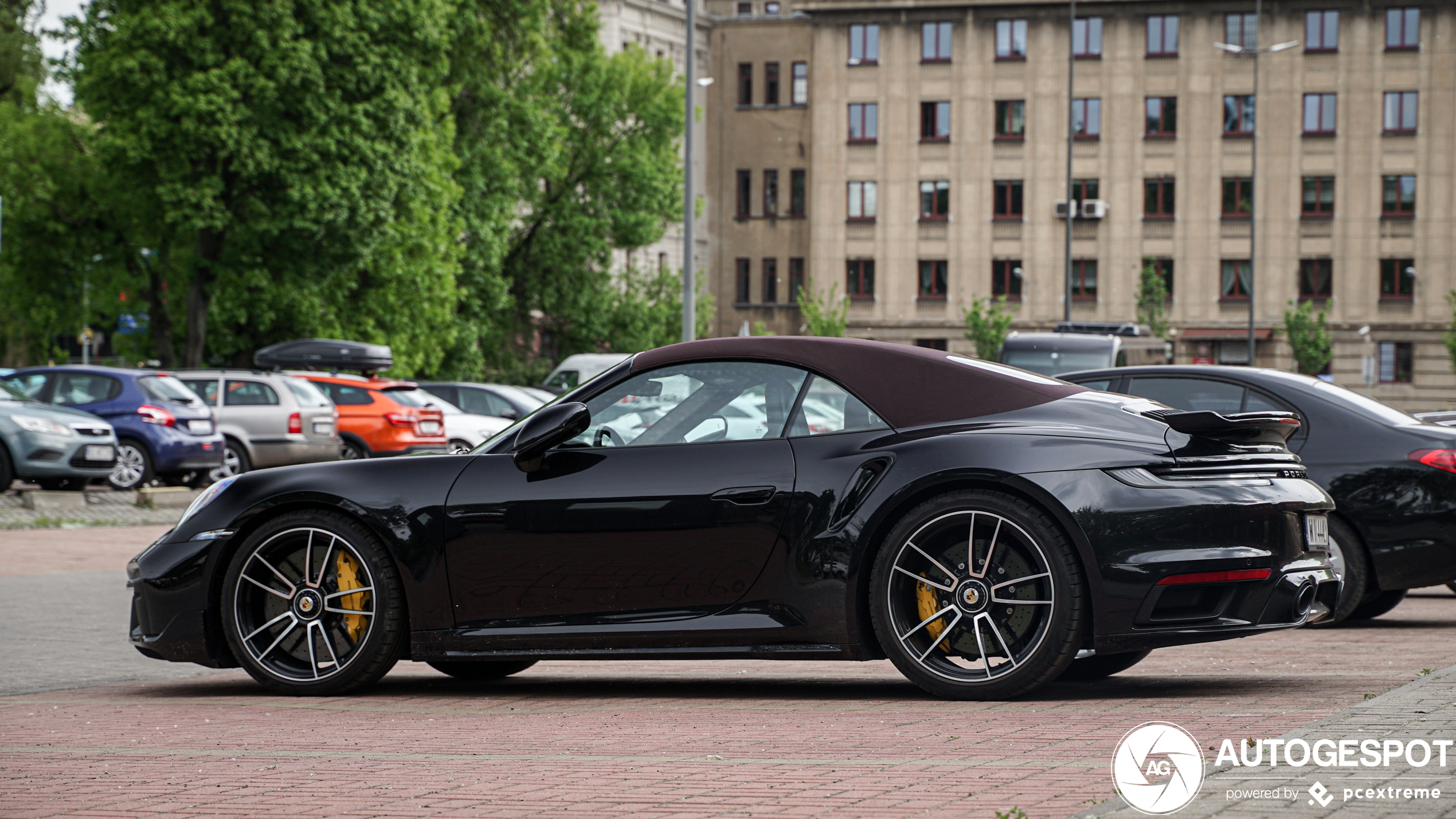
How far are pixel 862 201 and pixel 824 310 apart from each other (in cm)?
592

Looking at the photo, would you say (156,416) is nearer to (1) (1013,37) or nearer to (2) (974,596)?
(2) (974,596)

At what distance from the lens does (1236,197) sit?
73.2m

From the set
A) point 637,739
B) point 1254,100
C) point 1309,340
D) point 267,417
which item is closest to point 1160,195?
point 1254,100

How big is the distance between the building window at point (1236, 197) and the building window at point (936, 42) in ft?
43.3

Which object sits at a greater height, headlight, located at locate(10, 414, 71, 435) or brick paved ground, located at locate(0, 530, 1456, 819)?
headlight, located at locate(10, 414, 71, 435)

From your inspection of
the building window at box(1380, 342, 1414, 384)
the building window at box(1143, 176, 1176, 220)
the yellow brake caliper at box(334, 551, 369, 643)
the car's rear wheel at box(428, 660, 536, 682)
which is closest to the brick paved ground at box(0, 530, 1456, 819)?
the car's rear wheel at box(428, 660, 536, 682)

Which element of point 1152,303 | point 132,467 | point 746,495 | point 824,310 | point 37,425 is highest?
point 1152,303

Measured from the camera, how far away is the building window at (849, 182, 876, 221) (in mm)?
77250

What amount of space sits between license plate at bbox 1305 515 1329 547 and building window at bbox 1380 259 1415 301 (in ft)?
233

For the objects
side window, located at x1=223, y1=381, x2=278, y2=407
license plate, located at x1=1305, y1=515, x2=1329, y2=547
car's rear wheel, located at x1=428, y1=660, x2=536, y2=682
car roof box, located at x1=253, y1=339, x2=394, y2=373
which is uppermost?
car roof box, located at x1=253, y1=339, x2=394, y2=373

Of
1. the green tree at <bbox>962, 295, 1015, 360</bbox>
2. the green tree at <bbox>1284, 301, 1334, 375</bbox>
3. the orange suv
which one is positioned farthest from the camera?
the green tree at <bbox>1284, 301, 1334, 375</bbox>

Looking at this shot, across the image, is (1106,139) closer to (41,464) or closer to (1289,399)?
(41,464)

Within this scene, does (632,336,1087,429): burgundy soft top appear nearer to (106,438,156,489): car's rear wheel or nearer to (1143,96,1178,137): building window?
(106,438,156,489): car's rear wheel

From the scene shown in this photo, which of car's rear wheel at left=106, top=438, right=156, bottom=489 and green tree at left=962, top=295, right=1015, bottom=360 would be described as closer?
car's rear wheel at left=106, top=438, right=156, bottom=489
